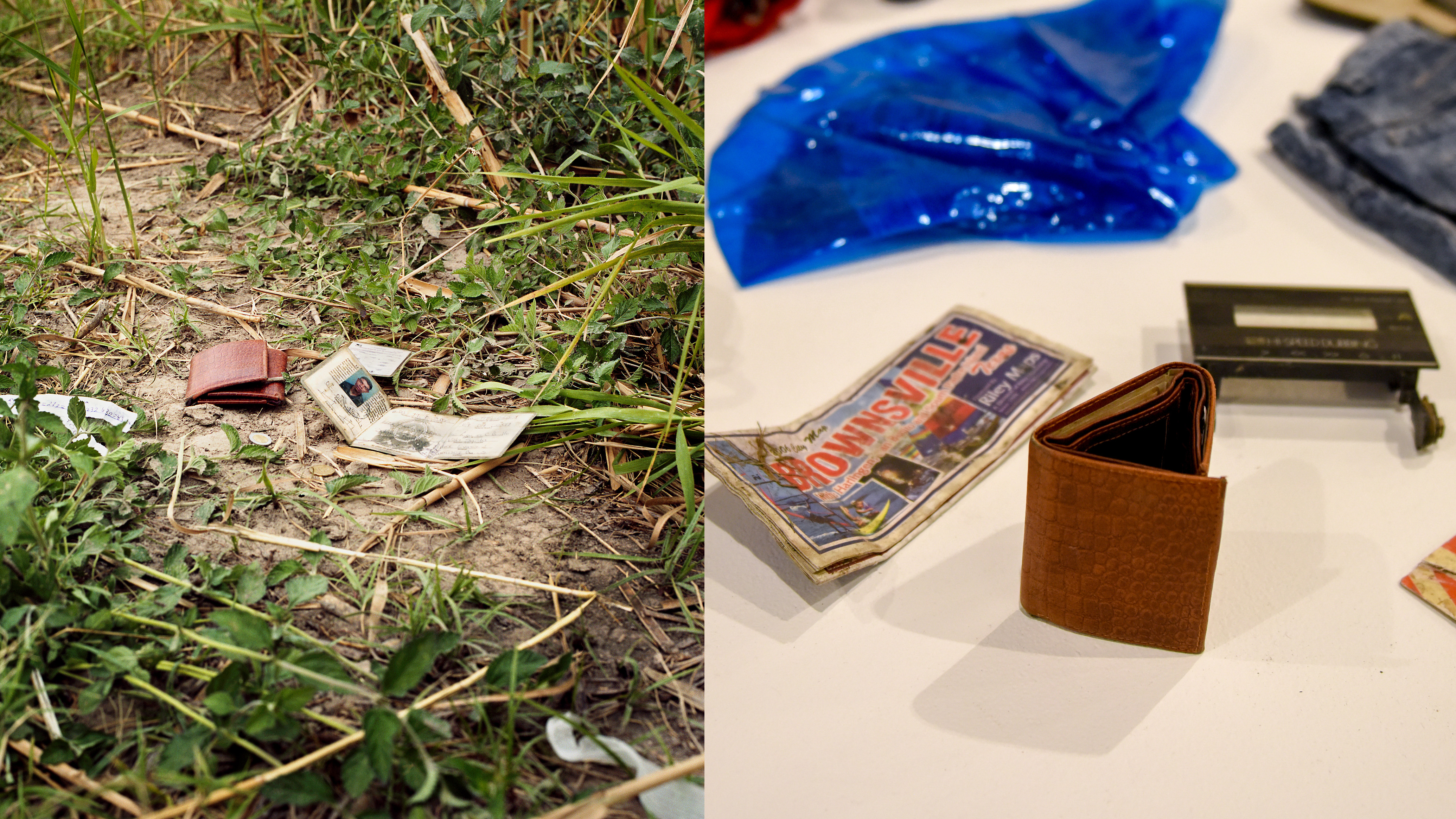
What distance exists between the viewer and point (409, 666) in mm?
830

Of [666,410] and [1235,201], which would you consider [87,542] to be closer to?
[666,410]

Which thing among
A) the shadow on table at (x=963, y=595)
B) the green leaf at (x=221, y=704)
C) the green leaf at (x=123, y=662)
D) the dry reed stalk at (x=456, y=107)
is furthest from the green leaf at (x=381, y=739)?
the dry reed stalk at (x=456, y=107)

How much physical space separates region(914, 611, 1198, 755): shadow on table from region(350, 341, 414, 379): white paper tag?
66 centimetres

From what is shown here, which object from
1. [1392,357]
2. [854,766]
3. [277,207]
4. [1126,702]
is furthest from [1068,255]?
[277,207]

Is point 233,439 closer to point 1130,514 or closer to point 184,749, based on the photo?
point 184,749

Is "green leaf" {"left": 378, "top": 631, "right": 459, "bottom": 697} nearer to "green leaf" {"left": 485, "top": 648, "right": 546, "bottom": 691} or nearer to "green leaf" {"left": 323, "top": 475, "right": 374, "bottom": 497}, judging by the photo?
"green leaf" {"left": 485, "top": 648, "right": 546, "bottom": 691}

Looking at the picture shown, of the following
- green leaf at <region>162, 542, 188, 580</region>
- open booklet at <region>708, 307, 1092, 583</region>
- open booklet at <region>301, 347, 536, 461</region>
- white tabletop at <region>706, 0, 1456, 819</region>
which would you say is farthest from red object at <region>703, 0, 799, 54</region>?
green leaf at <region>162, 542, 188, 580</region>

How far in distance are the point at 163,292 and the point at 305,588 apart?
1.45 ft

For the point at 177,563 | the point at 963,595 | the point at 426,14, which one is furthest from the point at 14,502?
the point at 963,595

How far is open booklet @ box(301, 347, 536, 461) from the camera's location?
1.03m

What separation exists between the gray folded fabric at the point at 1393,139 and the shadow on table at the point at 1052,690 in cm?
107

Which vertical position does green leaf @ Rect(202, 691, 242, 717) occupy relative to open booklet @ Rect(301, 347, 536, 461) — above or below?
below

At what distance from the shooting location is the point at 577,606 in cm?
95

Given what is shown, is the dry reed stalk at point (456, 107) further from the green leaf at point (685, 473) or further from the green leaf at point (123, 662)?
the green leaf at point (123, 662)
